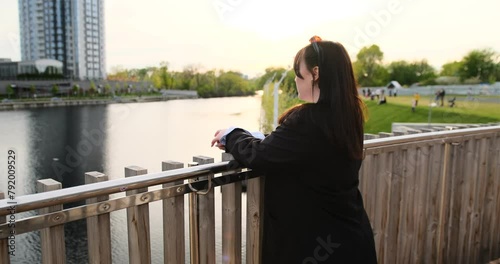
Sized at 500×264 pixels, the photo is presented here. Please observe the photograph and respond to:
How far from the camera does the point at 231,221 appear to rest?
5.50 feet

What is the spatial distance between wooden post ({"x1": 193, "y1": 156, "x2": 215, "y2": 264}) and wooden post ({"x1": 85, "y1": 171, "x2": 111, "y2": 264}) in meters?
0.36

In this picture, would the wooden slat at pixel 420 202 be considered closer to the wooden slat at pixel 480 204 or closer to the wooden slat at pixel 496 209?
the wooden slat at pixel 480 204

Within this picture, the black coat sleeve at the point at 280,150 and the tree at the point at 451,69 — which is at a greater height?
the tree at the point at 451,69

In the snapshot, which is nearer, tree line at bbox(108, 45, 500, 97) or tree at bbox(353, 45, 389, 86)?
tree line at bbox(108, 45, 500, 97)

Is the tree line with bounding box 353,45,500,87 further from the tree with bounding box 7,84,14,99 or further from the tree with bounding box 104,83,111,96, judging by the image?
the tree with bounding box 7,84,14,99

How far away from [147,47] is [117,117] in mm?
30913

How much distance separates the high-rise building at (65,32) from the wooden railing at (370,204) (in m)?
90.1

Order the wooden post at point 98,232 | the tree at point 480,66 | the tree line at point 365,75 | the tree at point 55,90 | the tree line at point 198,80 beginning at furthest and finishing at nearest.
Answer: the tree line at point 198,80 → the tree at point 55,90 → the tree line at point 365,75 → the tree at point 480,66 → the wooden post at point 98,232

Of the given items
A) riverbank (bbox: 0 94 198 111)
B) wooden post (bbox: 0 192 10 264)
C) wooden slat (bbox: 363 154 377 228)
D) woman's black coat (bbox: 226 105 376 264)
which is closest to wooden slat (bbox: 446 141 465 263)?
wooden slat (bbox: 363 154 377 228)

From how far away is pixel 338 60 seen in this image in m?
1.43

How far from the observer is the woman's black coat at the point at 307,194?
1371 mm

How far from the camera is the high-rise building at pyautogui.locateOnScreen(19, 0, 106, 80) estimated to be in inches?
3319

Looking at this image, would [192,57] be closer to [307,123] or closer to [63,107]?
[63,107]

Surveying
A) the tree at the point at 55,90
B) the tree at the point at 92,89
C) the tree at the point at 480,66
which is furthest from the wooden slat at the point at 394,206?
the tree at the point at 92,89
